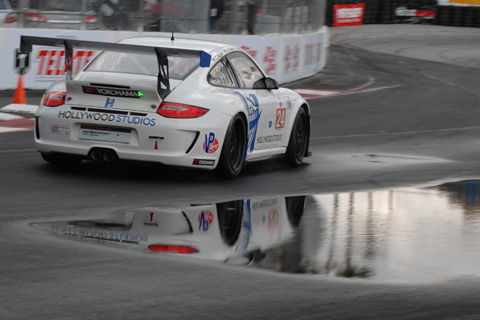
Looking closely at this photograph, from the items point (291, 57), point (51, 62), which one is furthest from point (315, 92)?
point (51, 62)

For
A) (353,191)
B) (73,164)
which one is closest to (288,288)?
(353,191)

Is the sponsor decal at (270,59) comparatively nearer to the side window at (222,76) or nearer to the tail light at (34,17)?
the tail light at (34,17)

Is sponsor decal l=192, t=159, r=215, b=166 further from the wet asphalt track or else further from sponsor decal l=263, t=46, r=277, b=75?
sponsor decal l=263, t=46, r=277, b=75

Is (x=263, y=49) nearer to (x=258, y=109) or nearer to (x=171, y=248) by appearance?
(x=258, y=109)

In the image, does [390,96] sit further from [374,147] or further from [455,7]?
[455,7]

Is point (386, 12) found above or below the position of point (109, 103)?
below

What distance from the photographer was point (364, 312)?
4.59 meters

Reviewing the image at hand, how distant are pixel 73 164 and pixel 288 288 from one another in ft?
15.7

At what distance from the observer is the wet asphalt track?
15.0ft

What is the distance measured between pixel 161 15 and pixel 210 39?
1.32 metres

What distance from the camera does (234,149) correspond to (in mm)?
9055

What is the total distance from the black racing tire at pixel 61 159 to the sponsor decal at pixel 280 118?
87.2 inches

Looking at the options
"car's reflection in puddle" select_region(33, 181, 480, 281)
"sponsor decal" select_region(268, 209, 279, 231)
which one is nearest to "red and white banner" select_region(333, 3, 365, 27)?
"car's reflection in puddle" select_region(33, 181, 480, 281)

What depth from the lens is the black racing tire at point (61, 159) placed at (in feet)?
29.6
